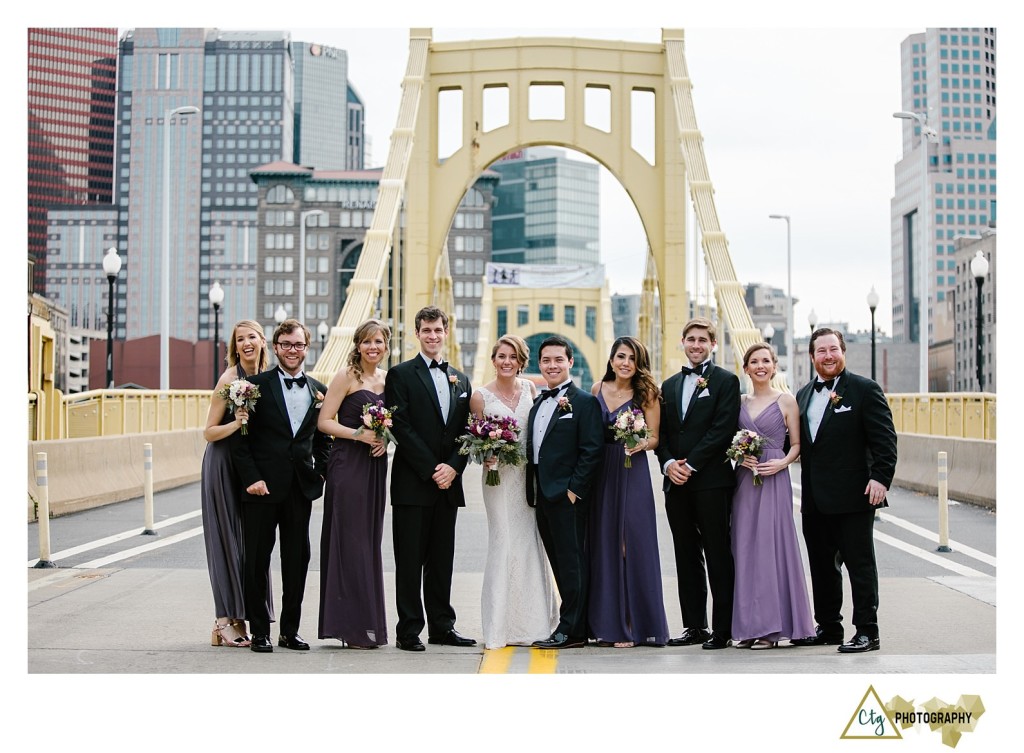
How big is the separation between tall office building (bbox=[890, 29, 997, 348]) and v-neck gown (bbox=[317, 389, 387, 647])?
484 centimetres

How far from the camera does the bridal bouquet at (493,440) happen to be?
686cm

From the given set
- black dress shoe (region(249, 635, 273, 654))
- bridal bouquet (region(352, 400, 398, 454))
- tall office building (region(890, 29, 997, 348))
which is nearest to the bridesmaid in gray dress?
black dress shoe (region(249, 635, 273, 654))

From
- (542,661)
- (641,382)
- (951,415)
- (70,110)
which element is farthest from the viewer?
(70,110)

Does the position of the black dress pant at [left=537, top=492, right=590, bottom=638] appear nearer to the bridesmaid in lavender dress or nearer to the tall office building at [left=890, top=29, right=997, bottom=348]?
the bridesmaid in lavender dress

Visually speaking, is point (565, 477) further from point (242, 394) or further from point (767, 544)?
point (242, 394)

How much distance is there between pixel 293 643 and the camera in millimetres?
6859

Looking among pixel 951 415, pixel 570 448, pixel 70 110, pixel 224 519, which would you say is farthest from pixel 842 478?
pixel 70 110

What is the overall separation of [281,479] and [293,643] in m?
0.94

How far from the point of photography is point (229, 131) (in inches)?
6614

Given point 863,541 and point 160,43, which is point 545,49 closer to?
point 863,541

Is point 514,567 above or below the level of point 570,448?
below

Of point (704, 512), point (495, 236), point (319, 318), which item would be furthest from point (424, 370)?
point (495, 236)

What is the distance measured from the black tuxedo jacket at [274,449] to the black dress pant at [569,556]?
138cm
